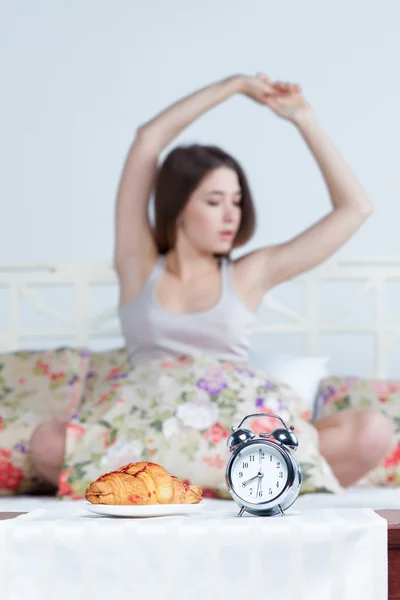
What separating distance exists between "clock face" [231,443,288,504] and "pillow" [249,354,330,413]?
1.20m

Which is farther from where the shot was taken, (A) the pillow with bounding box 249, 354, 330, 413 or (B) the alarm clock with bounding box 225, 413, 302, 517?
(A) the pillow with bounding box 249, 354, 330, 413

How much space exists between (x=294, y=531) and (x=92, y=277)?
1.62m

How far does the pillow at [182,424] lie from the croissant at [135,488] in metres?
0.52

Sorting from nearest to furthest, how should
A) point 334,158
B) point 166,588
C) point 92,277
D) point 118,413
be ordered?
point 166,588
point 118,413
point 334,158
point 92,277

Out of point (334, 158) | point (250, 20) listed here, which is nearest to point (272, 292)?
point (334, 158)

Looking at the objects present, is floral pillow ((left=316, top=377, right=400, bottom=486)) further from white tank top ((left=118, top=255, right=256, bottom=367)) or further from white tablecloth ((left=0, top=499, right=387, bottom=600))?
white tablecloth ((left=0, top=499, right=387, bottom=600))

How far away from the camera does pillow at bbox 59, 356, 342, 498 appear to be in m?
1.67

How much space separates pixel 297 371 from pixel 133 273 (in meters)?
0.46

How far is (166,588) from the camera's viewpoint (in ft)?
3.41

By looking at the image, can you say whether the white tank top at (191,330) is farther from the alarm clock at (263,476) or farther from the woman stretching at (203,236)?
the alarm clock at (263,476)

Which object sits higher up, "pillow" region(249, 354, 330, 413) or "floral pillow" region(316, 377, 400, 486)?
"pillow" region(249, 354, 330, 413)

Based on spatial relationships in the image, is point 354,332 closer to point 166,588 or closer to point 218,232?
point 218,232

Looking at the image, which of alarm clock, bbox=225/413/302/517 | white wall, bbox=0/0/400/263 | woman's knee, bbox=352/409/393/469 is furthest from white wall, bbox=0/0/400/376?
alarm clock, bbox=225/413/302/517

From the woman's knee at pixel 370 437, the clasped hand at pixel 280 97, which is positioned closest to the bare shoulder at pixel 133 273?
the clasped hand at pixel 280 97
